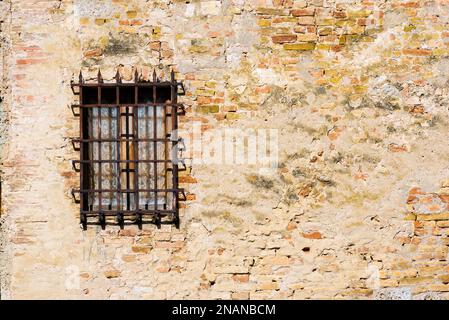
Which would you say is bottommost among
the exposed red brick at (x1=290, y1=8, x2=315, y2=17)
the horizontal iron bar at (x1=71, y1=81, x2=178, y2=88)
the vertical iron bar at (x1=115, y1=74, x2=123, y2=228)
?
the vertical iron bar at (x1=115, y1=74, x2=123, y2=228)

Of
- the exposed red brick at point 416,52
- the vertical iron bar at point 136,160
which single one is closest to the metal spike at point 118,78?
the vertical iron bar at point 136,160

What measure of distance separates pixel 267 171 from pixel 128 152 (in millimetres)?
1151

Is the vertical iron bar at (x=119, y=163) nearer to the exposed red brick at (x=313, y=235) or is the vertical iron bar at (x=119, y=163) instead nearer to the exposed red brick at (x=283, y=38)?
the exposed red brick at (x=283, y=38)

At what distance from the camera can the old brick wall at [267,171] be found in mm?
4895

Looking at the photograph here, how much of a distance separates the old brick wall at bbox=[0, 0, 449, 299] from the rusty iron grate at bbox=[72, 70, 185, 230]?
112 mm

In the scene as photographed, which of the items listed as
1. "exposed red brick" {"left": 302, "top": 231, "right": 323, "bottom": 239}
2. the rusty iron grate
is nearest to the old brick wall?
"exposed red brick" {"left": 302, "top": 231, "right": 323, "bottom": 239}

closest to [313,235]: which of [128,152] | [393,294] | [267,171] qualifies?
[267,171]

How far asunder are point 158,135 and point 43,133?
918 millimetres

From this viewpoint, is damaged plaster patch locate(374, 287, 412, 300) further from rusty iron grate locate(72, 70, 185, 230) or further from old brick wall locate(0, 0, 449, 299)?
rusty iron grate locate(72, 70, 185, 230)

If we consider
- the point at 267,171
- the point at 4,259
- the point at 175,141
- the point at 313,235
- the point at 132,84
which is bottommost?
the point at 4,259

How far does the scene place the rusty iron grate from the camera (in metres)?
4.90

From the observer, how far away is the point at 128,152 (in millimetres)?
5016

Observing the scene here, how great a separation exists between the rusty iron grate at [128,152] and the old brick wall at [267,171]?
0.37 ft

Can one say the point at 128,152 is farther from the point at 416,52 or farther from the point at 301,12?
the point at 416,52
